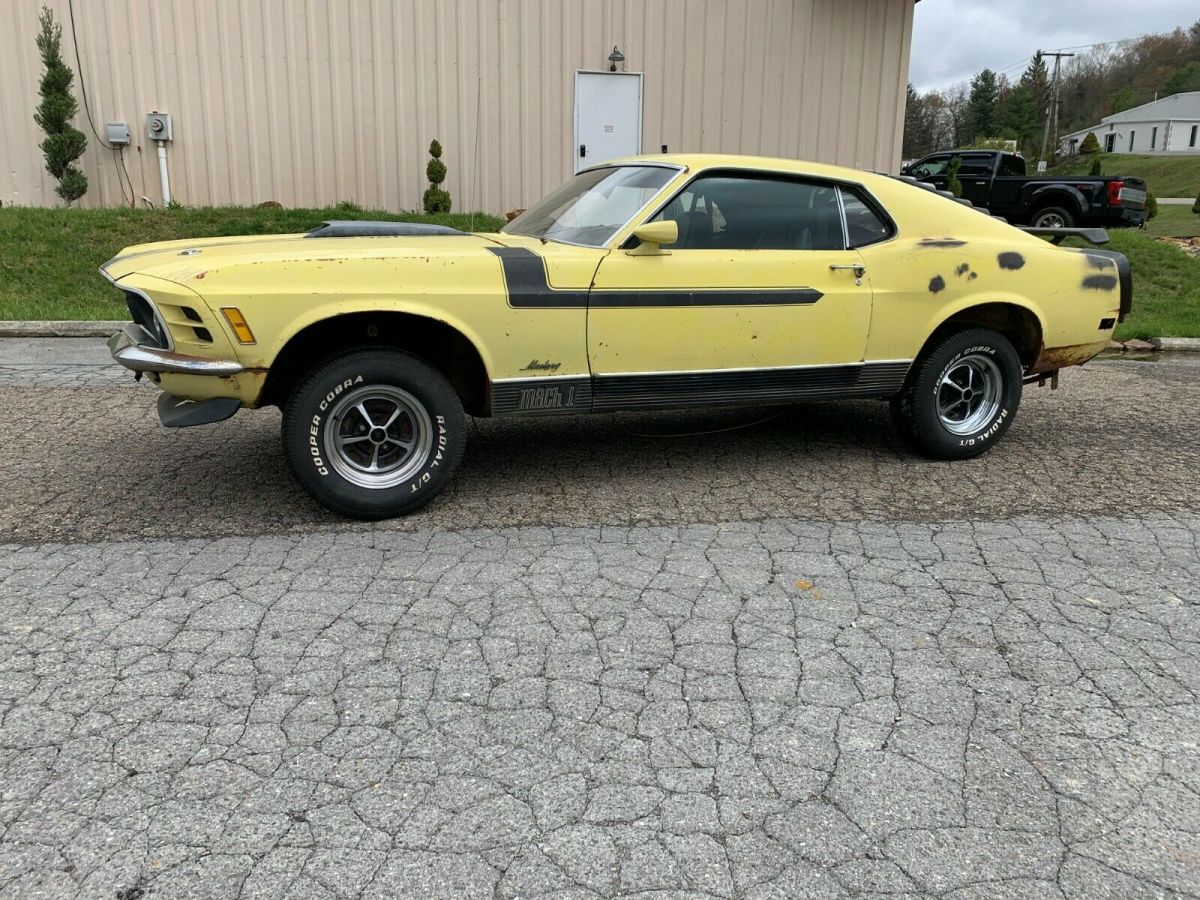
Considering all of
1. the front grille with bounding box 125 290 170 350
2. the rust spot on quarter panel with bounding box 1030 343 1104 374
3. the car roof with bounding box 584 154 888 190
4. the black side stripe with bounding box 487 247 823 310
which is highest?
the car roof with bounding box 584 154 888 190

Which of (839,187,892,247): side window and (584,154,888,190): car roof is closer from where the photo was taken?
(584,154,888,190): car roof

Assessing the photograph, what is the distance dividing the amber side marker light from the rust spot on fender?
4497 millimetres

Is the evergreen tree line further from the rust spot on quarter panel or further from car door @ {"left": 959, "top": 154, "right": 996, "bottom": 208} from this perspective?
the rust spot on quarter panel

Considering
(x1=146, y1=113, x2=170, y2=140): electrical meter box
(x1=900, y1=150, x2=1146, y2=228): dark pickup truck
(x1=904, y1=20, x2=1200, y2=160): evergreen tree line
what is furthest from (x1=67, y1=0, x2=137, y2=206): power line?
(x1=904, y1=20, x2=1200, y2=160): evergreen tree line

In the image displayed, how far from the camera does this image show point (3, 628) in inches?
129

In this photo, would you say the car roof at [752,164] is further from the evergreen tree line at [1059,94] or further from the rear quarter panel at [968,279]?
→ the evergreen tree line at [1059,94]

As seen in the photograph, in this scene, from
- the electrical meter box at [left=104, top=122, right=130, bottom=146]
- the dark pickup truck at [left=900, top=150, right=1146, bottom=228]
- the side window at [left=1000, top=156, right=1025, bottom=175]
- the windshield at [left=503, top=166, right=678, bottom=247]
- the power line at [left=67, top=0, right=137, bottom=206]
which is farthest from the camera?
the side window at [left=1000, top=156, right=1025, bottom=175]

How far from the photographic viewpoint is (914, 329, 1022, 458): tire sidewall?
5.23 m

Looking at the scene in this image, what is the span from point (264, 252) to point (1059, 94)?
103474mm

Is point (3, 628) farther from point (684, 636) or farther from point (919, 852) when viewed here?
point (919, 852)

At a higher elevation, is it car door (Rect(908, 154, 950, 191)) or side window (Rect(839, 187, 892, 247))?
car door (Rect(908, 154, 950, 191))

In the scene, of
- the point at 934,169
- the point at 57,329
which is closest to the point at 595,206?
the point at 57,329

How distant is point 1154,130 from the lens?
85688 mm

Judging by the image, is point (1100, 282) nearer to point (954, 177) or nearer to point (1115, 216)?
point (1115, 216)
